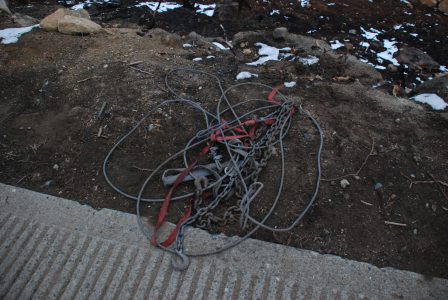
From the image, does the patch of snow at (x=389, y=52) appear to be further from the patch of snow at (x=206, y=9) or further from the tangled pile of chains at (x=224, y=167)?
the patch of snow at (x=206, y=9)

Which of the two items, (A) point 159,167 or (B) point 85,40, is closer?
(A) point 159,167

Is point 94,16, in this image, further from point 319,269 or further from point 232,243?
point 319,269

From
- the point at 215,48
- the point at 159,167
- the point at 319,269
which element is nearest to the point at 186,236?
the point at 159,167

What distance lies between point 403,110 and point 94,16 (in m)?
4.83

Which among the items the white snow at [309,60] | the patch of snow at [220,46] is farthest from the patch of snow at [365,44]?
the patch of snow at [220,46]

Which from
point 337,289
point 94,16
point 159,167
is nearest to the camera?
point 337,289

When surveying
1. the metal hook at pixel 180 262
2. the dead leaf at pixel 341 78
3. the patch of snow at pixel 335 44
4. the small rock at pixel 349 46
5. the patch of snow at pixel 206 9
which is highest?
the dead leaf at pixel 341 78

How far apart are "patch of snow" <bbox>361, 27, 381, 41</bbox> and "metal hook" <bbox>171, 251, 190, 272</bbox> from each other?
4680 mm

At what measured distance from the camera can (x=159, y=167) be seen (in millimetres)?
2871

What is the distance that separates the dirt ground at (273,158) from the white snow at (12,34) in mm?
135

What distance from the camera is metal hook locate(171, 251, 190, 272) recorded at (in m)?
2.31

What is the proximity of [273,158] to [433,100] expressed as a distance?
2.00m

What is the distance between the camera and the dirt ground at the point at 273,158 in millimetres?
2541

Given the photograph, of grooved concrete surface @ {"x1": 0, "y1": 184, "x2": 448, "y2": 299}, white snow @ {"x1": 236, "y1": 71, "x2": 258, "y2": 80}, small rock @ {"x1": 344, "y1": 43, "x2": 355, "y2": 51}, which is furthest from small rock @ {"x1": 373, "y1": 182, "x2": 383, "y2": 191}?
small rock @ {"x1": 344, "y1": 43, "x2": 355, "y2": 51}
